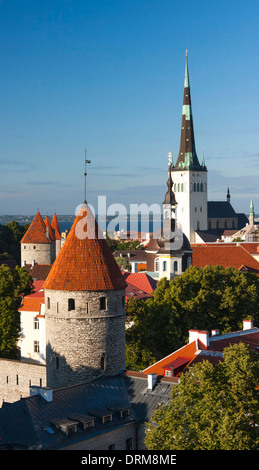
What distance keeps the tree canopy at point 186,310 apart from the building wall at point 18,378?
6.51 m

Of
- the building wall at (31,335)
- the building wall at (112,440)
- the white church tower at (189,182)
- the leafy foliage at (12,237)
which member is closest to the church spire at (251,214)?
the white church tower at (189,182)

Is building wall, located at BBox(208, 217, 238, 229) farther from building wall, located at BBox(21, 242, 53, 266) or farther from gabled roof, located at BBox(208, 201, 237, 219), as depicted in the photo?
building wall, located at BBox(21, 242, 53, 266)

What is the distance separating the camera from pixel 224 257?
7281 cm

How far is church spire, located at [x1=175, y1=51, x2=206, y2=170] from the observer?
125m

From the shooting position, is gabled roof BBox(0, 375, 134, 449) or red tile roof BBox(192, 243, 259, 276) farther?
red tile roof BBox(192, 243, 259, 276)

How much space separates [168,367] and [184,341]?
8.09 m

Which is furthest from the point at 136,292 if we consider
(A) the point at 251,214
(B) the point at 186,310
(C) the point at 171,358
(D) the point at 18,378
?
(A) the point at 251,214

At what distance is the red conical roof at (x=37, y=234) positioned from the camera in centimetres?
8388

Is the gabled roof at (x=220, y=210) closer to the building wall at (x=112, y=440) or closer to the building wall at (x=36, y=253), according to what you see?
the building wall at (x=36, y=253)

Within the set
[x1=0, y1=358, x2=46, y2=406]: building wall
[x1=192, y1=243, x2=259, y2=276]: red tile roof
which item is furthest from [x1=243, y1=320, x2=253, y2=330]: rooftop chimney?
[x1=192, y1=243, x2=259, y2=276]: red tile roof

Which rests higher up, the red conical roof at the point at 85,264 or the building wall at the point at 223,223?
the building wall at the point at 223,223

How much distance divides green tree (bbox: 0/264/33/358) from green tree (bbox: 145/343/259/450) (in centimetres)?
2147

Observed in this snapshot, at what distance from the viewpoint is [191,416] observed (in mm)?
20609
